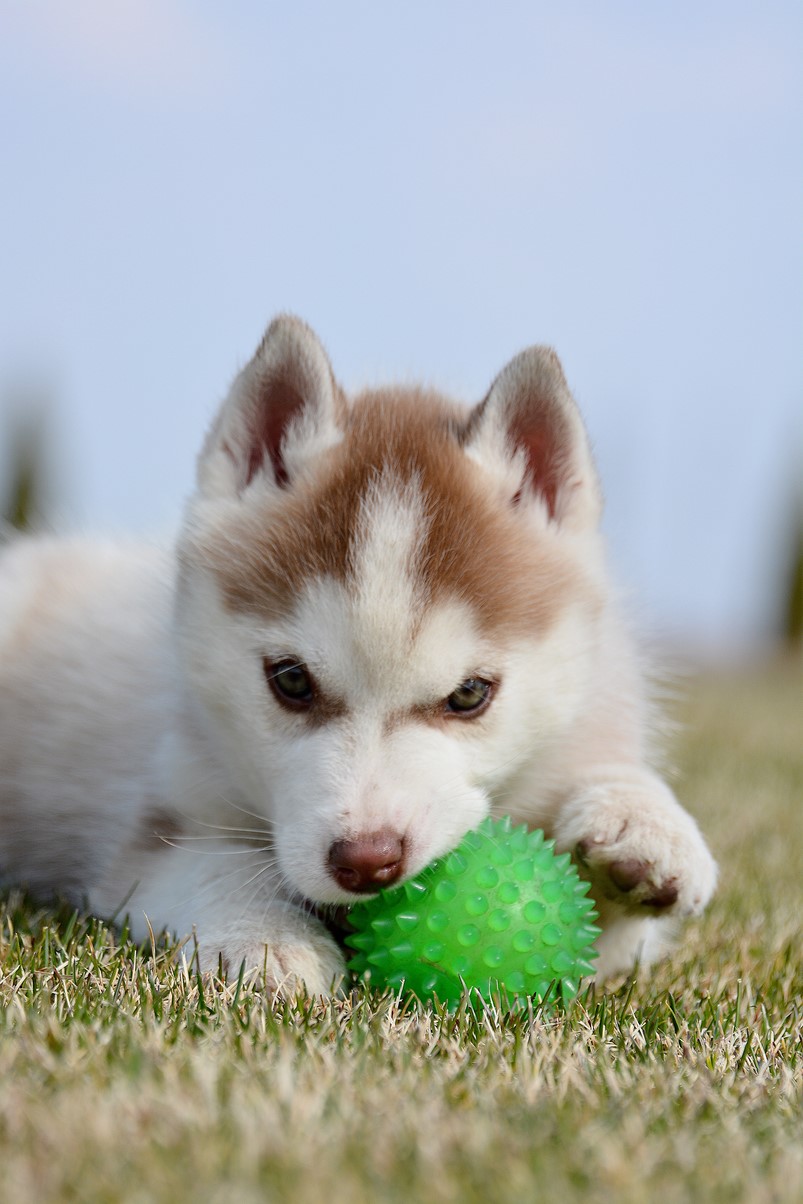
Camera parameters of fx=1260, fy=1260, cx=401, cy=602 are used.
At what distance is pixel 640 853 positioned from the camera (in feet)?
8.09

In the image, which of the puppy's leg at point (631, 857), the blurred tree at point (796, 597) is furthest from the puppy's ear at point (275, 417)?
the blurred tree at point (796, 597)

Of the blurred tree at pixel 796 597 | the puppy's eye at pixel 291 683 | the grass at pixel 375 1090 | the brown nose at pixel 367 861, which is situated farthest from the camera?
the blurred tree at pixel 796 597

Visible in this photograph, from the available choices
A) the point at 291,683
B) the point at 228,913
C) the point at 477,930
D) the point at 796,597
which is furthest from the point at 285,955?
the point at 796,597

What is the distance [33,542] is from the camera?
4242 millimetres

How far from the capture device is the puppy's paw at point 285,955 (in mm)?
2221

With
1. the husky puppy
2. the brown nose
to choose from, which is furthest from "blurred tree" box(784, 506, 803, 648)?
the brown nose

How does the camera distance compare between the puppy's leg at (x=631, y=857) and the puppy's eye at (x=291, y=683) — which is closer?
the puppy's eye at (x=291, y=683)

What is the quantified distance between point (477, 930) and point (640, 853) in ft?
1.33

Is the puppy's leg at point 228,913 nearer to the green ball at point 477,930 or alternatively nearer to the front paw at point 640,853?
the green ball at point 477,930

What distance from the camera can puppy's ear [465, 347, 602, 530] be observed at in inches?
105

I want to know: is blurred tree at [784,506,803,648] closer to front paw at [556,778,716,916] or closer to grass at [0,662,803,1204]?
grass at [0,662,803,1204]

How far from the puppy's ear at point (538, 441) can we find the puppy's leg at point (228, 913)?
3.18 ft

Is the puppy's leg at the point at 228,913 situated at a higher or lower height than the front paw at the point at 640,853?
lower

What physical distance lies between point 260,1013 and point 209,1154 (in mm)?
711
